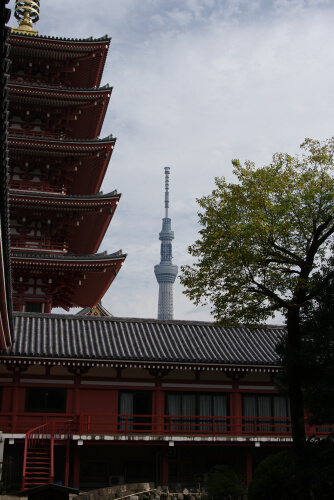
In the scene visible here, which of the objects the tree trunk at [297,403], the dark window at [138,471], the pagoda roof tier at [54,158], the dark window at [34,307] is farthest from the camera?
the pagoda roof tier at [54,158]

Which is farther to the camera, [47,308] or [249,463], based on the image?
[47,308]

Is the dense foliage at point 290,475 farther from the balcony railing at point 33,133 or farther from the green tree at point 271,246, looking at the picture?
the balcony railing at point 33,133

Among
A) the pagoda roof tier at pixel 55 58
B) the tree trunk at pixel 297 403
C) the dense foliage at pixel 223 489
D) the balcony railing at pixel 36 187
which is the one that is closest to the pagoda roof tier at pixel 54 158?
the balcony railing at pixel 36 187

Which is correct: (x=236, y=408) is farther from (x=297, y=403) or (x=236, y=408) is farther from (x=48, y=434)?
(x=297, y=403)

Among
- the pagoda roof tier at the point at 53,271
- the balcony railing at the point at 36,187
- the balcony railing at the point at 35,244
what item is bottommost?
the pagoda roof tier at the point at 53,271

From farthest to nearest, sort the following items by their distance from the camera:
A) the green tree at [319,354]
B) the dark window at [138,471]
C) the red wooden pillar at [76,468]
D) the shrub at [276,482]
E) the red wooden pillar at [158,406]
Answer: the red wooden pillar at [158,406] → the dark window at [138,471] → the red wooden pillar at [76,468] → the shrub at [276,482] → the green tree at [319,354]

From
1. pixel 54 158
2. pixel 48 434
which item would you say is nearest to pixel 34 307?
pixel 54 158

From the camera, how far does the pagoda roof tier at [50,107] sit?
107 feet

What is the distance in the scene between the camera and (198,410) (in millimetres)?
26703

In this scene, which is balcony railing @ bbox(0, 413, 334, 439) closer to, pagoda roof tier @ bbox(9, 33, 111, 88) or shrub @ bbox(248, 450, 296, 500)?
shrub @ bbox(248, 450, 296, 500)

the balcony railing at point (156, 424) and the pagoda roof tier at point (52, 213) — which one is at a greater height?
the pagoda roof tier at point (52, 213)

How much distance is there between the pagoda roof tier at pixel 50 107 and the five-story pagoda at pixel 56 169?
2.3 inches

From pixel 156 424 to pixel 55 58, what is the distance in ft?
72.1

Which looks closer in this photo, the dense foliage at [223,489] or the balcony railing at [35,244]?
the dense foliage at [223,489]
